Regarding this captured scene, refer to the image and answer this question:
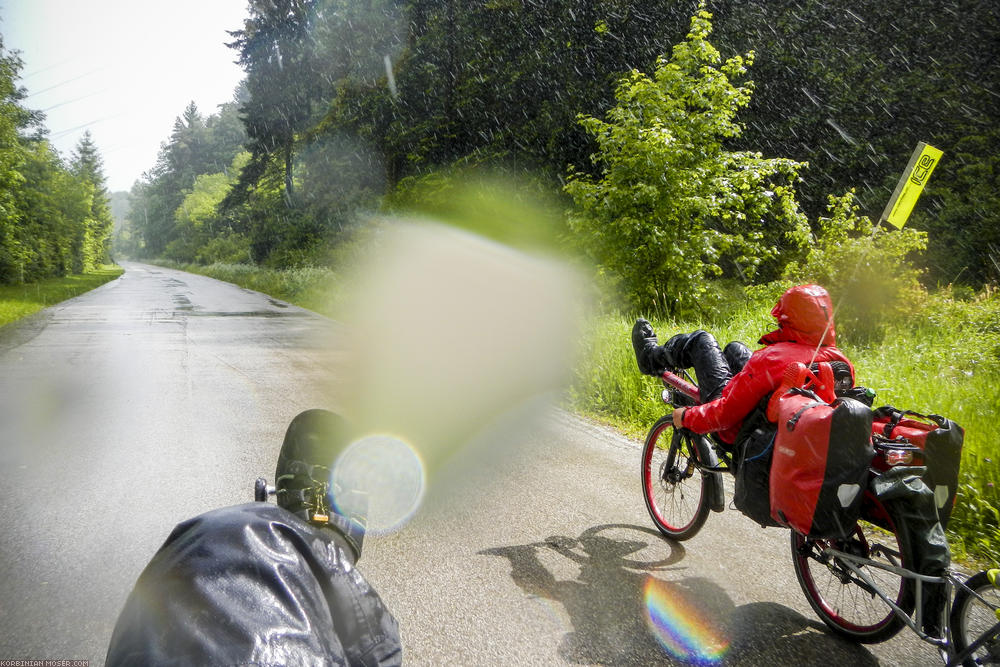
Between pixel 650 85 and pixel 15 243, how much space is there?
3034 cm

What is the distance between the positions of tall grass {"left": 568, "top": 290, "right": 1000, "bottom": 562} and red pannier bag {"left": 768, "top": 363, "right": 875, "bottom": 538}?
5.91 ft

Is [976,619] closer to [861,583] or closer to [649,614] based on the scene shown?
[861,583]

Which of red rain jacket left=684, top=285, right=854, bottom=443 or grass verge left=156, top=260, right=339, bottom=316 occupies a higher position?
red rain jacket left=684, top=285, right=854, bottom=443

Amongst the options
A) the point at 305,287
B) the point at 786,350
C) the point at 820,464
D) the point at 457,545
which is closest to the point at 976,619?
the point at 820,464

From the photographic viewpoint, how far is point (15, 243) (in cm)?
2856

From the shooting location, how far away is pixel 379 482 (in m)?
5.02

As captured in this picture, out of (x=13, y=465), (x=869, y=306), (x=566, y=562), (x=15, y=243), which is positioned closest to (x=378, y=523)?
(x=566, y=562)

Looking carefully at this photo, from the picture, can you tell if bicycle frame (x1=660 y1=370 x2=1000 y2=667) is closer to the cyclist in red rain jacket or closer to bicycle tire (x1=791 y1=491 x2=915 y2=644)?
bicycle tire (x1=791 y1=491 x2=915 y2=644)

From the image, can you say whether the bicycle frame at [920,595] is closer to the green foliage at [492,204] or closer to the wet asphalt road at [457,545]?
the wet asphalt road at [457,545]

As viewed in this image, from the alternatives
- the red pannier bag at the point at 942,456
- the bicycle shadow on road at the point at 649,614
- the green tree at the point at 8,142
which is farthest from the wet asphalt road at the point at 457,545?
the green tree at the point at 8,142

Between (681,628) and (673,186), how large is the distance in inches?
341

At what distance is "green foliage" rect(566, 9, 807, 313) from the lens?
34.5 ft

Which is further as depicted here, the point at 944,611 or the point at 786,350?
the point at 786,350

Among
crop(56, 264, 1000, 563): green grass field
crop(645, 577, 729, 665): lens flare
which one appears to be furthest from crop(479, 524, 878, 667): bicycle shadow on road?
crop(56, 264, 1000, 563): green grass field
